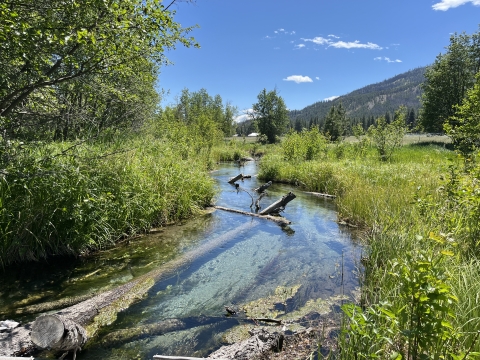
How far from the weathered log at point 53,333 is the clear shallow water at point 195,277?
0.48 metres

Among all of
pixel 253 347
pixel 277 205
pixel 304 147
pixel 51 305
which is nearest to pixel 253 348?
pixel 253 347

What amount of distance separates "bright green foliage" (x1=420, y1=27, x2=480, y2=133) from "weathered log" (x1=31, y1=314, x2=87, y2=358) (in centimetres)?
4854

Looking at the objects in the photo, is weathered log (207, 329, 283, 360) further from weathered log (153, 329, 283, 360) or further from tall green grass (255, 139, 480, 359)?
tall green grass (255, 139, 480, 359)

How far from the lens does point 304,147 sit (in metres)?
23.2

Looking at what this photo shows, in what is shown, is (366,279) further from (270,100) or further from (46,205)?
(270,100)

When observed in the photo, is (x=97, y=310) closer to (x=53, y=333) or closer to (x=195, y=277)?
(x=53, y=333)

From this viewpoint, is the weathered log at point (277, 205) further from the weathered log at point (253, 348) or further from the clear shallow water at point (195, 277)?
the weathered log at point (253, 348)

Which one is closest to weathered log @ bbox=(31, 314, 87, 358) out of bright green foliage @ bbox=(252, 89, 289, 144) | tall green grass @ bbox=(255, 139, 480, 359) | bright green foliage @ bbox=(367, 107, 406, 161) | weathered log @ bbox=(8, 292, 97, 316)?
weathered log @ bbox=(8, 292, 97, 316)

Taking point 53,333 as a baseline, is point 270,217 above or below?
below

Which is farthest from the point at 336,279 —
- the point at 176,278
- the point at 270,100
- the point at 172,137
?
the point at 270,100

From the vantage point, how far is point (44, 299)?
481 centimetres

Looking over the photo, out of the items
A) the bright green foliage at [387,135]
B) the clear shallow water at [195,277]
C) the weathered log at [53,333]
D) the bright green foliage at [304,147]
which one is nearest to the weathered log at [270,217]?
the clear shallow water at [195,277]

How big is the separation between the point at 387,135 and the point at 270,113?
56785mm

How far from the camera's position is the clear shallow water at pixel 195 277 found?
420 centimetres
